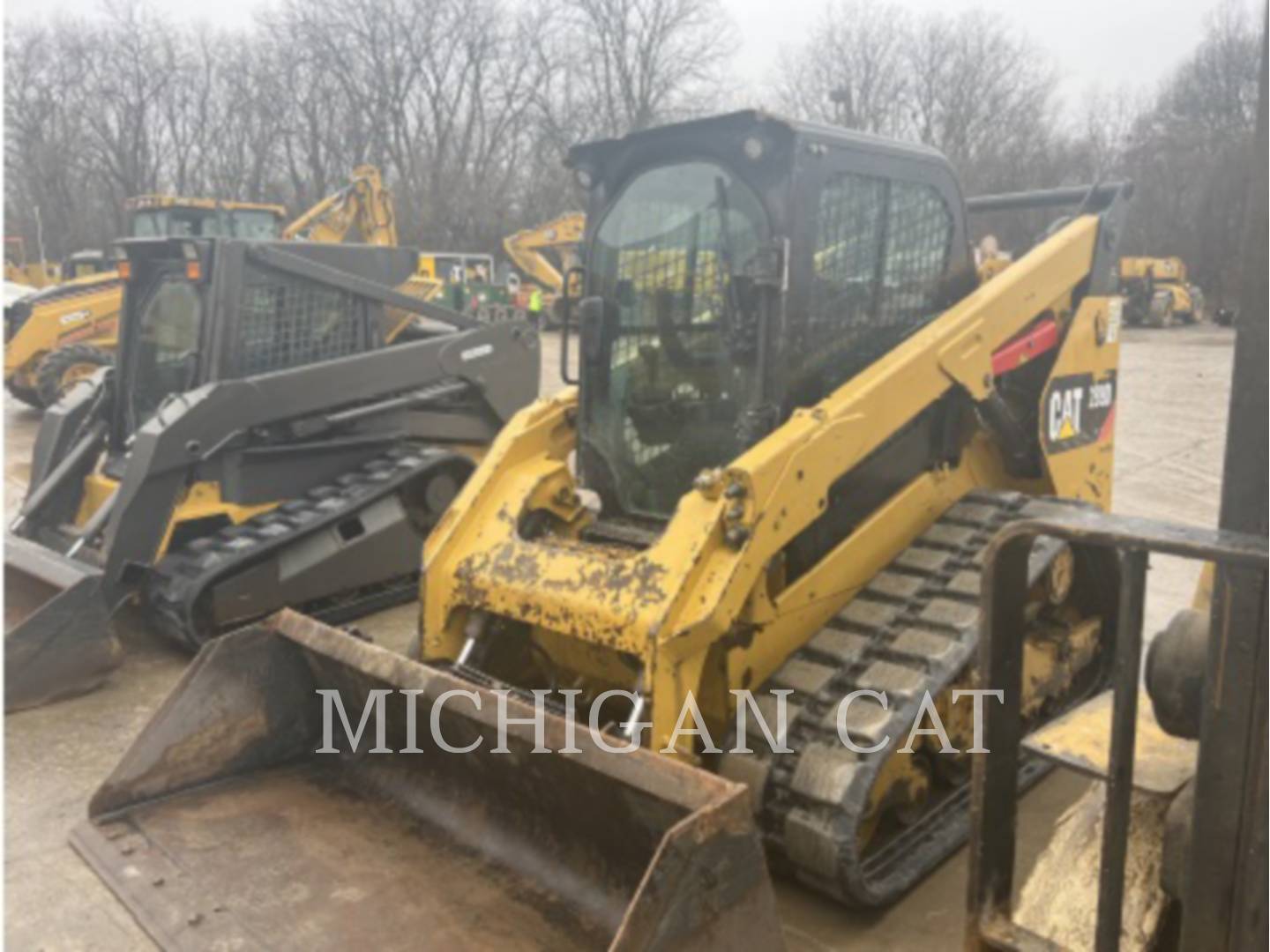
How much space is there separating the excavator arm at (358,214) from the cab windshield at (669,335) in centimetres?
1024

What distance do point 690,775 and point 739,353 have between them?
65.6 inches

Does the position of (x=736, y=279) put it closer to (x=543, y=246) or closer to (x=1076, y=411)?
(x=1076, y=411)

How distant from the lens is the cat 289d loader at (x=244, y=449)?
5.36m

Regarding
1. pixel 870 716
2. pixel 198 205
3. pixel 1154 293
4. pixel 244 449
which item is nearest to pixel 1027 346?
pixel 870 716

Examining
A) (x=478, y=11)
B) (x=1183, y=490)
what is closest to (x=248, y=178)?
(x=478, y=11)

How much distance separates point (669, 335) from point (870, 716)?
5.25 ft

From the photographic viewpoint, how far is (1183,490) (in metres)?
9.66

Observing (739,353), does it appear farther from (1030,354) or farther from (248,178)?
(248,178)

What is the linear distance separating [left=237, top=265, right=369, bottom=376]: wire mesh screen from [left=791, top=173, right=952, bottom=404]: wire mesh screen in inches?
141

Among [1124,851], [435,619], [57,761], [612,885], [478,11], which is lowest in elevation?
[57,761]

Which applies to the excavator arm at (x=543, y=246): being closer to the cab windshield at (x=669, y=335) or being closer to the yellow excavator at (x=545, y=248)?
the yellow excavator at (x=545, y=248)

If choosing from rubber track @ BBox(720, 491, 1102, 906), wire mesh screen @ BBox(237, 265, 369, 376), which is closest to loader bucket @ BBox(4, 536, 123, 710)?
wire mesh screen @ BBox(237, 265, 369, 376)

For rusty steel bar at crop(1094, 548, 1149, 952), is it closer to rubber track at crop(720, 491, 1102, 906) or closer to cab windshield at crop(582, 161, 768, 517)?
rubber track at crop(720, 491, 1102, 906)

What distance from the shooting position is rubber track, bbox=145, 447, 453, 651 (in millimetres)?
5387
